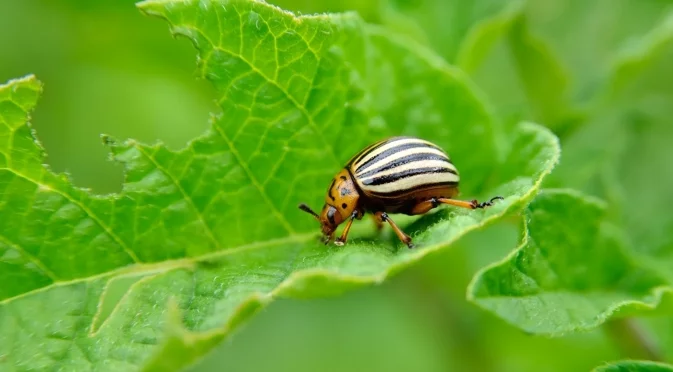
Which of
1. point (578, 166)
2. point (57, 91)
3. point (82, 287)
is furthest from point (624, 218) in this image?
point (57, 91)

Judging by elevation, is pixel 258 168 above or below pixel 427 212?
below

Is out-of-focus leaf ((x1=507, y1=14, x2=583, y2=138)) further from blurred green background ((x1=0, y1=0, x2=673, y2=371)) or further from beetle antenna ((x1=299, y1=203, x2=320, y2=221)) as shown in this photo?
beetle antenna ((x1=299, y1=203, x2=320, y2=221))

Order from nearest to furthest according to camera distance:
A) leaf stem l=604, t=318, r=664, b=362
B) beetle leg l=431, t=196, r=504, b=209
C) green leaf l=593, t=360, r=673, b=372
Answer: green leaf l=593, t=360, r=673, b=372 → beetle leg l=431, t=196, r=504, b=209 → leaf stem l=604, t=318, r=664, b=362

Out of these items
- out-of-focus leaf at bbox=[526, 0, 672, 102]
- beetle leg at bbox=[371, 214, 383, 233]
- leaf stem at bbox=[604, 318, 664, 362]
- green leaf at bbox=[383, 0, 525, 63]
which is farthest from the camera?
out-of-focus leaf at bbox=[526, 0, 672, 102]

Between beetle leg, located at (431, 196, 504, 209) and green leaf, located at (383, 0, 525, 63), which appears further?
green leaf, located at (383, 0, 525, 63)

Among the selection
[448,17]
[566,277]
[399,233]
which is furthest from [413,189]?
[448,17]

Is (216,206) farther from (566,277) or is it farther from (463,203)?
(566,277)

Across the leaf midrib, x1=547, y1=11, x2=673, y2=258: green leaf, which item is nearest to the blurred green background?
x1=547, y1=11, x2=673, y2=258: green leaf

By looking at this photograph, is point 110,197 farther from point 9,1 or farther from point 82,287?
point 9,1
